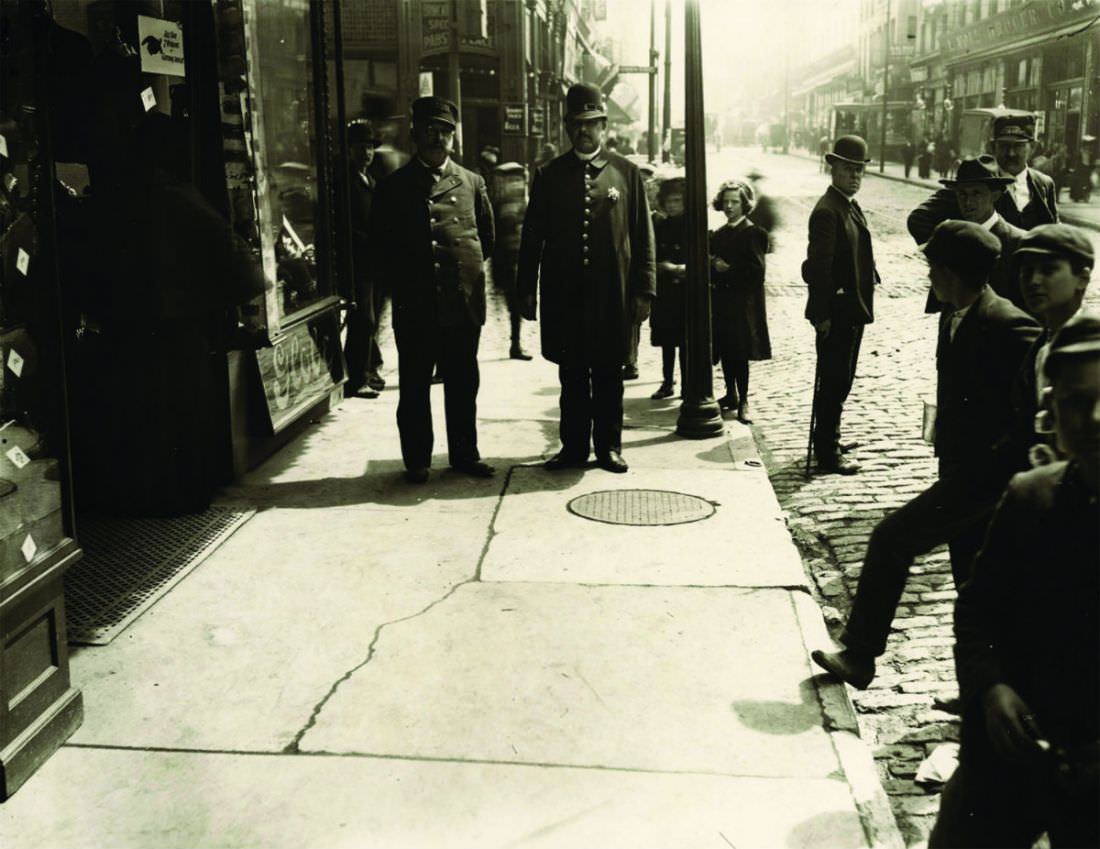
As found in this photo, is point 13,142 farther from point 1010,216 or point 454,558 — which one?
point 1010,216

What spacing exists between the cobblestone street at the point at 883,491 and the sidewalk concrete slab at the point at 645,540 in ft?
1.02

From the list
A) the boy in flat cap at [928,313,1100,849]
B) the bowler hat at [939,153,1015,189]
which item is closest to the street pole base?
the bowler hat at [939,153,1015,189]

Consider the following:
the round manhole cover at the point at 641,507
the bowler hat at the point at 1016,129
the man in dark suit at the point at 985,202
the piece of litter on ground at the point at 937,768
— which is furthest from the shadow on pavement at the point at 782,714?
the bowler hat at the point at 1016,129

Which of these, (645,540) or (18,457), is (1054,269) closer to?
(645,540)

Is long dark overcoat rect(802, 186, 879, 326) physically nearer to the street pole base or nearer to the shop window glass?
the street pole base

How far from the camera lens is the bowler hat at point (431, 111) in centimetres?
698

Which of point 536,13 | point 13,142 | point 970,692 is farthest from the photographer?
point 536,13

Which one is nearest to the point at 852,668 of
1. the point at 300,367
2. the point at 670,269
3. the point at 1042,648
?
the point at 1042,648

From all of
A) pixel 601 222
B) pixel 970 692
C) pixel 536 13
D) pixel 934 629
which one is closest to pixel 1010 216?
pixel 601 222

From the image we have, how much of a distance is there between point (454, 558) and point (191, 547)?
1347mm

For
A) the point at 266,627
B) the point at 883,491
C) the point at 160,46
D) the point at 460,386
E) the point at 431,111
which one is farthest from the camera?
the point at 883,491

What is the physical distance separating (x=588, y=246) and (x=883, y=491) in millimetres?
2322

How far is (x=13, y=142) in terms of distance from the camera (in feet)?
12.2

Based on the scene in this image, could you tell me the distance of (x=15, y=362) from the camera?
379 centimetres
